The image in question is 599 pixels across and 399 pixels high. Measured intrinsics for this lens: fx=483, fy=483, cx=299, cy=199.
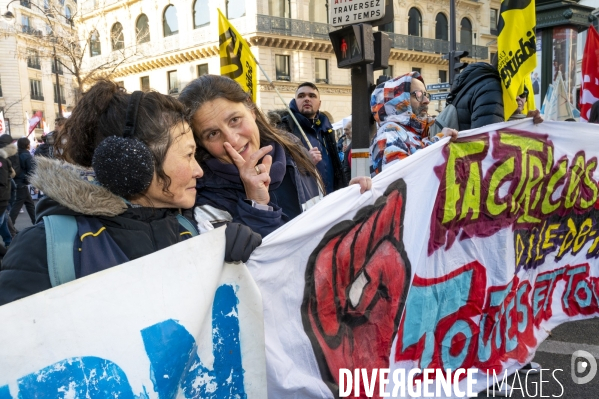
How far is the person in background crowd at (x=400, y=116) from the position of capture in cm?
353

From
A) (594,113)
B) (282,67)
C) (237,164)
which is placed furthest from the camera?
(282,67)

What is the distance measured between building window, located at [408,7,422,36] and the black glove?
3604 centimetres

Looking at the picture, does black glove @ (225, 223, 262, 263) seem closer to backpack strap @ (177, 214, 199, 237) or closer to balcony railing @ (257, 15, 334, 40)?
backpack strap @ (177, 214, 199, 237)

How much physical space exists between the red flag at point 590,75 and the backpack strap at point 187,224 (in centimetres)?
708

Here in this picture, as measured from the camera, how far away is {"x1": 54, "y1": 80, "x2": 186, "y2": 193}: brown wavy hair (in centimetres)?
146

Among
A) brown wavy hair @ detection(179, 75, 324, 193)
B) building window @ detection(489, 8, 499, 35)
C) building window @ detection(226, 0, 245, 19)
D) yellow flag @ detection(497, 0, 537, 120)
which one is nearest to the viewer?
brown wavy hair @ detection(179, 75, 324, 193)

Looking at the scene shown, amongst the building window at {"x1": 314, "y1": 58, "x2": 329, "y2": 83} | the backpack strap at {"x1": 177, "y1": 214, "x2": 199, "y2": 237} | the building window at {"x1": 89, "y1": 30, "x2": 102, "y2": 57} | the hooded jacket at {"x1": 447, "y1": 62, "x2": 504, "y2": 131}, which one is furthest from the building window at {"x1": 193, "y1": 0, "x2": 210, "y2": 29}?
the backpack strap at {"x1": 177, "y1": 214, "x2": 199, "y2": 237}

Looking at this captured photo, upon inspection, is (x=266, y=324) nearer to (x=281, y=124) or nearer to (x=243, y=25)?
(x=281, y=124)

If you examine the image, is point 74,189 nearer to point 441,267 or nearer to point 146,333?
point 146,333

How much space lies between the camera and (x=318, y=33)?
30.4 metres

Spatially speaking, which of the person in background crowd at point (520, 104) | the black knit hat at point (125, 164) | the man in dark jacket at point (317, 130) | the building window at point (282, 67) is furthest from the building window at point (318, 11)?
the black knit hat at point (125, 164)

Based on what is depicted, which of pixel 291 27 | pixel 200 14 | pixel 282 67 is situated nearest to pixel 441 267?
pixel 282 67

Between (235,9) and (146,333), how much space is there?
1208 inches

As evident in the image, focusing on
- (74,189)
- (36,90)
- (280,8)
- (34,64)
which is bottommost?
(74,189)
